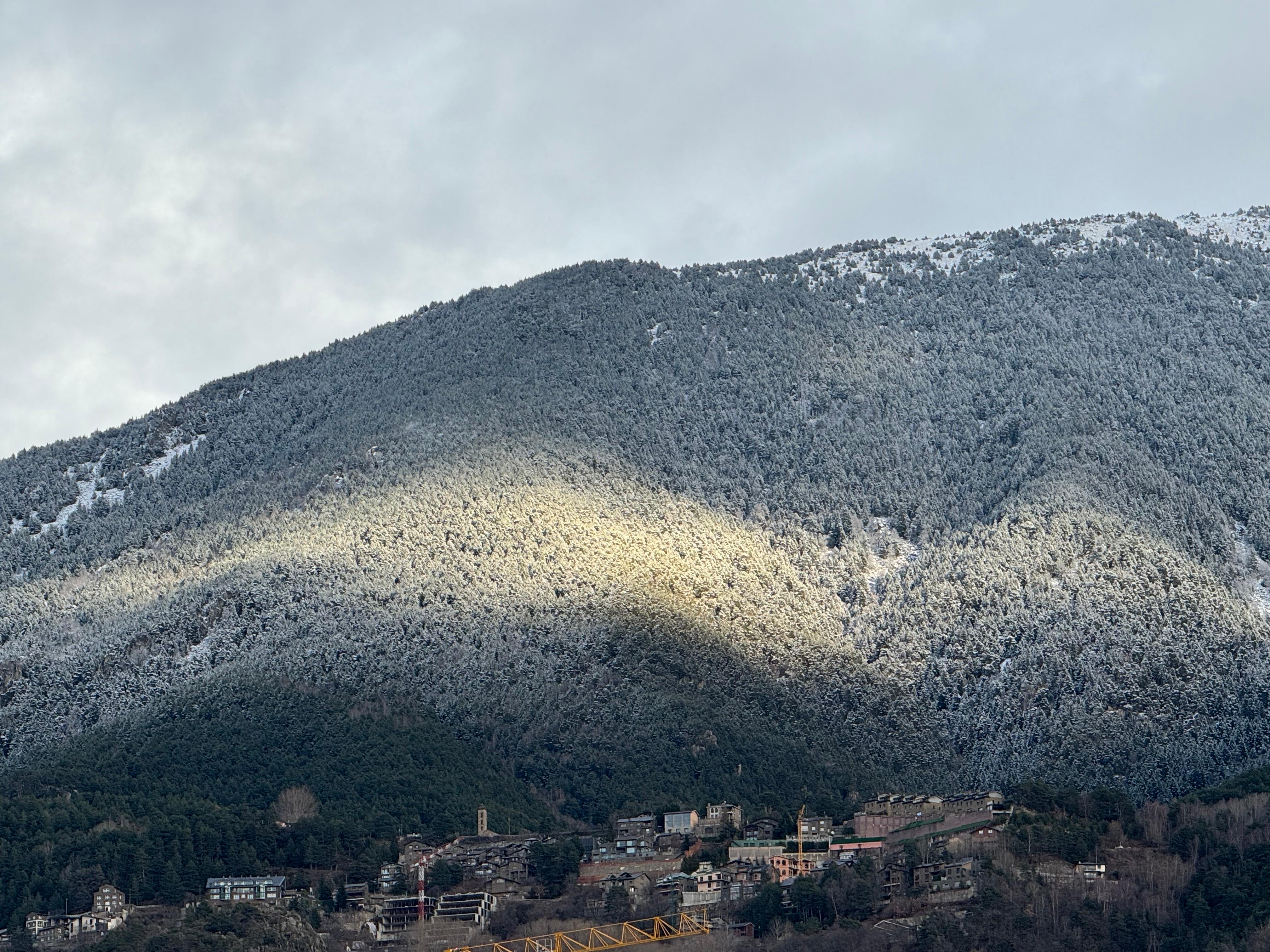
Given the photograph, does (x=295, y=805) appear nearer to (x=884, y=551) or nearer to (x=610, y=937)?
(x=610, y=937)

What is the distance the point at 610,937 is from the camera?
112250 millimetres

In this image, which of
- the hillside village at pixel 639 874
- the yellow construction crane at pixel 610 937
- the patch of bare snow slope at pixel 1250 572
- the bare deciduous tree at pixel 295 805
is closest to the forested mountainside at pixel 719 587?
the patch of bare snow slope at pixel 1250 572

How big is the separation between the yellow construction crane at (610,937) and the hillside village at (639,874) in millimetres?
1352

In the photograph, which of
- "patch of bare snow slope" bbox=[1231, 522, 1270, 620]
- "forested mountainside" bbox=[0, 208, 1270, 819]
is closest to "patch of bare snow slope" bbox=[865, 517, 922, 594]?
"forested mountainside" bbox=[0, 208, 1270, 819]

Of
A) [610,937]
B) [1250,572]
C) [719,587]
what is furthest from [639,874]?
[1250,572]

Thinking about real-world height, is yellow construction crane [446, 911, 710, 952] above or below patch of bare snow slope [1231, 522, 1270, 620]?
below

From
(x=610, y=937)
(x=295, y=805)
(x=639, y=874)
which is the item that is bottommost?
(x=610, y=937)

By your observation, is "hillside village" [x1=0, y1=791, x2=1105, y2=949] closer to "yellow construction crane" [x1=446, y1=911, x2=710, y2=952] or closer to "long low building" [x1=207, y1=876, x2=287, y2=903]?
"long low building" [x1=207, y1=876, x2=287, y2=903]

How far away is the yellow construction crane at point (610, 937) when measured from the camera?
111 metres

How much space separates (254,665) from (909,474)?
5753 centimetres

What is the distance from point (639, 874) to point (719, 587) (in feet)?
141

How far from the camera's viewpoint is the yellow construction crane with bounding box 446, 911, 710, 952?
111m

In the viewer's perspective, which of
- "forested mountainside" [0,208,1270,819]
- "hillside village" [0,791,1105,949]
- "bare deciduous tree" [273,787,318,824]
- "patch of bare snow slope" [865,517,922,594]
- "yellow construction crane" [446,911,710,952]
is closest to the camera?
"yellow construction crane" [446,911,710,952]

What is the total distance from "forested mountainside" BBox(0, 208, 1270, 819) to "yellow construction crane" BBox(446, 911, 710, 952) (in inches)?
718
